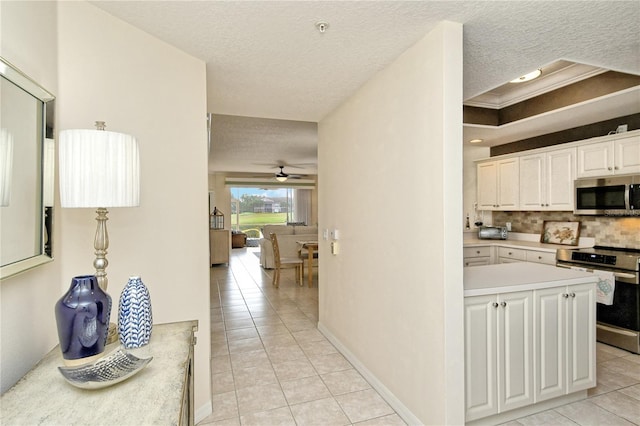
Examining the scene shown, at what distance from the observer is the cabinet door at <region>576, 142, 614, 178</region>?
3363mm

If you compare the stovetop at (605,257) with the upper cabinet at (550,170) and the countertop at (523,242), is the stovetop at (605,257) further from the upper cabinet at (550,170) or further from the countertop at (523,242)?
the upper cabinet at (550,170)

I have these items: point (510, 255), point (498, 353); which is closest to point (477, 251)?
point (510, 255)

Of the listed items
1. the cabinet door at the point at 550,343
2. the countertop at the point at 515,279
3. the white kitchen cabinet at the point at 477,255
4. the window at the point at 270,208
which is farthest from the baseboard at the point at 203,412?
the window at the point at 270,208

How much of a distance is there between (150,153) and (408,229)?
1.67 metres

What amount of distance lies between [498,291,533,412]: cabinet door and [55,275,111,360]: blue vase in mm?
2107

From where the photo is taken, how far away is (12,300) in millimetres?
1225

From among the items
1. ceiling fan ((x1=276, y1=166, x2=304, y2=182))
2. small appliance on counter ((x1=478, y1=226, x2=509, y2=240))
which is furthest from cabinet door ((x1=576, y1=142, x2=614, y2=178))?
ceiling fan ((x1=276, y1=166, x2=304, y2=182))

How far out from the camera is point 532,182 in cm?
419

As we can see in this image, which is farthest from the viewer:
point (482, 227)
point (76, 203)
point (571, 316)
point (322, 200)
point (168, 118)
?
point (482, 227)

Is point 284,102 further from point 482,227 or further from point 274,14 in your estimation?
point 482,227

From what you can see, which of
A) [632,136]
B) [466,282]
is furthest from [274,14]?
[632,136]

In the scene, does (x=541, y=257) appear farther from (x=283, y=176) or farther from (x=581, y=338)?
(x=283, y=176)

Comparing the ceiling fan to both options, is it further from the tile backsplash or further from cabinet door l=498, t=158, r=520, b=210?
the tile backsplash

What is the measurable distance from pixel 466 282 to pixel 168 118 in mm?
2170
